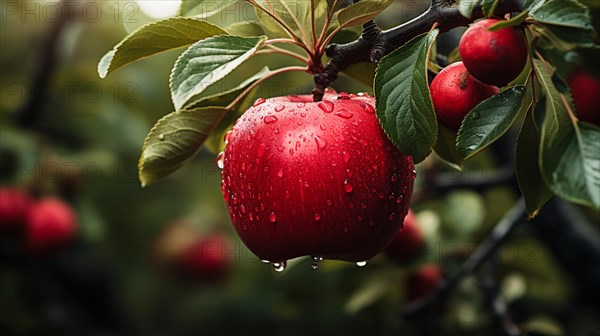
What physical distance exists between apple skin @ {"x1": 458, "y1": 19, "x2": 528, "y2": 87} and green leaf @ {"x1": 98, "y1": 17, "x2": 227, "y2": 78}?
253 millimetres

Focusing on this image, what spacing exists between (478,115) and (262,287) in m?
2.17

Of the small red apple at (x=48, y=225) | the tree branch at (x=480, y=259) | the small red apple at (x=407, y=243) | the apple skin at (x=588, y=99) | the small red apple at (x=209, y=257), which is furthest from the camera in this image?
the small red apple at (x=209, y=257)

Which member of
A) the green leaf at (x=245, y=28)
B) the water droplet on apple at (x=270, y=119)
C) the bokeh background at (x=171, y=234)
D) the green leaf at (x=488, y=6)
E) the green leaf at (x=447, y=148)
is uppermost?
the green leaf at (x=488, y=6)

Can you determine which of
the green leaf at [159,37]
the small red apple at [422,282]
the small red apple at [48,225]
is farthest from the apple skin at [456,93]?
the small red apple at [48,225]

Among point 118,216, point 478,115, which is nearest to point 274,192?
point 478,115

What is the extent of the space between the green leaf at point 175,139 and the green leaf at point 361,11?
193 mm

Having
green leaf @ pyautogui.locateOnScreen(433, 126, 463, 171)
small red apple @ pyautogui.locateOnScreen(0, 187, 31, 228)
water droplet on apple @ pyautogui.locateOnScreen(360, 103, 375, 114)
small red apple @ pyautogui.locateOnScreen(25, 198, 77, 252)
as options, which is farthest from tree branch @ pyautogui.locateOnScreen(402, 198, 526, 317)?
small red apple @ pyautogui.locateOnScreen(0, 187, 31, 228)

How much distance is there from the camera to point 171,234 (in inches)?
114

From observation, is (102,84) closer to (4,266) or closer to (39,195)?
(39,195)

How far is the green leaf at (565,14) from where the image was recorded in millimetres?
558

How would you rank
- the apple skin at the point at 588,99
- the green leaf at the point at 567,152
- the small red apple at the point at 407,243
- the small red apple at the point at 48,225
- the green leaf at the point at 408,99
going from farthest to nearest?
the small red apple at the point at 48,225, the small red apple at the point at 407,243, the apple skin at the point at 588,99, the green leaf at the point at 408,99, the green leaf at the point at 567,152

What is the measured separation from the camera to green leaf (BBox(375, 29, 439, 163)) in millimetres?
658

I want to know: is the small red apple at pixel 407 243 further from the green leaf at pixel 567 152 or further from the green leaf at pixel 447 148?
the green leaf at pixel 567 152

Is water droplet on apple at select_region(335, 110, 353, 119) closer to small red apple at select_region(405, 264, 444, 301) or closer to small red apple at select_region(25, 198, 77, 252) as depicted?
small red apple at select_region(405, 264, 444, 301)
